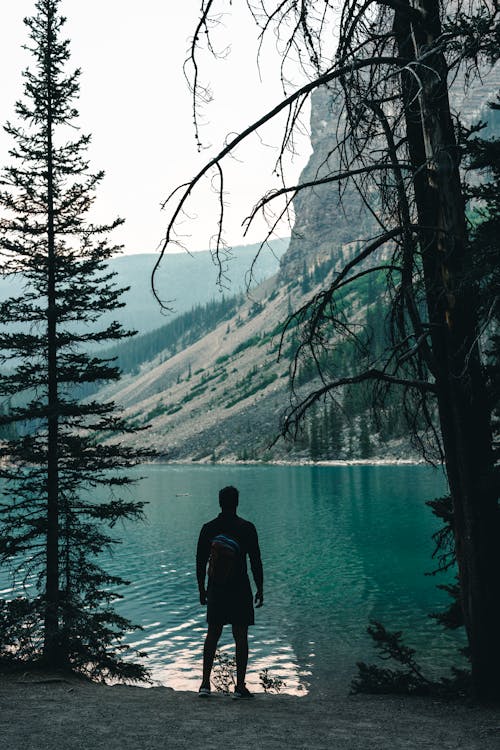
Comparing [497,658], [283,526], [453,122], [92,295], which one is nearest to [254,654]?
[92,295]

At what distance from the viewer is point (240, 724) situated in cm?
629

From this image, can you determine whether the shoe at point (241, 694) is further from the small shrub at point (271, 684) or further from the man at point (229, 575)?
the small shrub at point (271, 684)

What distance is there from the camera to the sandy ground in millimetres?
5652

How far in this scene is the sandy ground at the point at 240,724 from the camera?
18.5 feet

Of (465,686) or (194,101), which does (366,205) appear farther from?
(465,686)

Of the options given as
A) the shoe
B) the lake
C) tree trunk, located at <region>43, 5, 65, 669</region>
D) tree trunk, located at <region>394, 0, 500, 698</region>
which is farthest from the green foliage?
the lake

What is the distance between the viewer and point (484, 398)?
7.18 metres

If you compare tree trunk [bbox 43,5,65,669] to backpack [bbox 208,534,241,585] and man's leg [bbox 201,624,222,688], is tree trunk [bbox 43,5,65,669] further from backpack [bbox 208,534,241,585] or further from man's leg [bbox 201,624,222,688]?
backpack [bbox 208,534,241,585]

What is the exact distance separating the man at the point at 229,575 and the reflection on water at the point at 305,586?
35.1ft

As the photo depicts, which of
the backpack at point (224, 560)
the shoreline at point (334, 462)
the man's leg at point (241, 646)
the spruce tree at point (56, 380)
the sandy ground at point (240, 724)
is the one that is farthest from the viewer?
the shoreline at point (334, 462)

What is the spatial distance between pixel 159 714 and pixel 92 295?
10962mm

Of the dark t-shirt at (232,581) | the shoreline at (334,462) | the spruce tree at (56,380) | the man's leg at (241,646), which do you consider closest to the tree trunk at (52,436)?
the spruce tree at (56,380)

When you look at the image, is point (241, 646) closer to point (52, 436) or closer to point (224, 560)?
point (224, 560)

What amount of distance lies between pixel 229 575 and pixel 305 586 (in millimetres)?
24776
